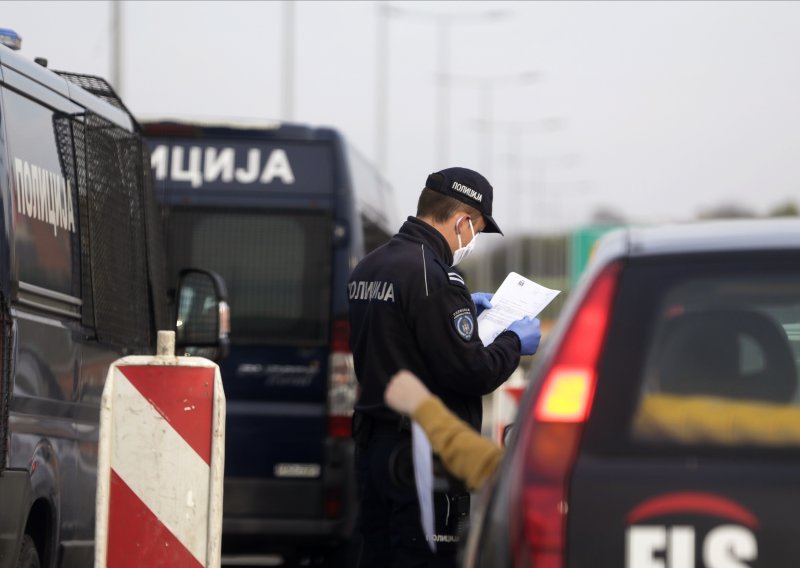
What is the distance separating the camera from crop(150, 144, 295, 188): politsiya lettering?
1132 cm

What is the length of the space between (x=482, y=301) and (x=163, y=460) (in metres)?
1.43

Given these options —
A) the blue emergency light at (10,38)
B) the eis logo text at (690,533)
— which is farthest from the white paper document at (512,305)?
the eis logo text at (690,533)

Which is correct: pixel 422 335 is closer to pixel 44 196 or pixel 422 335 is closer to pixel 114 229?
Result: pixel 44 196

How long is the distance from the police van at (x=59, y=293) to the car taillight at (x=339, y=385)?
281 cm

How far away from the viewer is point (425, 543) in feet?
20.9

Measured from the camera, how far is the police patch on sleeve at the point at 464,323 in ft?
21.0

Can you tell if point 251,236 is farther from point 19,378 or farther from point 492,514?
point 492,514

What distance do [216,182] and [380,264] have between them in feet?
15.9

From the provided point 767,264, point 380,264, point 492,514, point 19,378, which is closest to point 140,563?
point 19,378

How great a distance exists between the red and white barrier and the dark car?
2485mm

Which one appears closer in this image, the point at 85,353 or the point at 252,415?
the point at 85,353

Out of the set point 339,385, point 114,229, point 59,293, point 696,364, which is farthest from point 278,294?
point 696,364

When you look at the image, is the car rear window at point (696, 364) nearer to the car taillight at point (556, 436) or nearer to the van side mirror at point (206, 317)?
the car taillight at point (556, 436)

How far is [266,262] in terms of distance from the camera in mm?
11289
